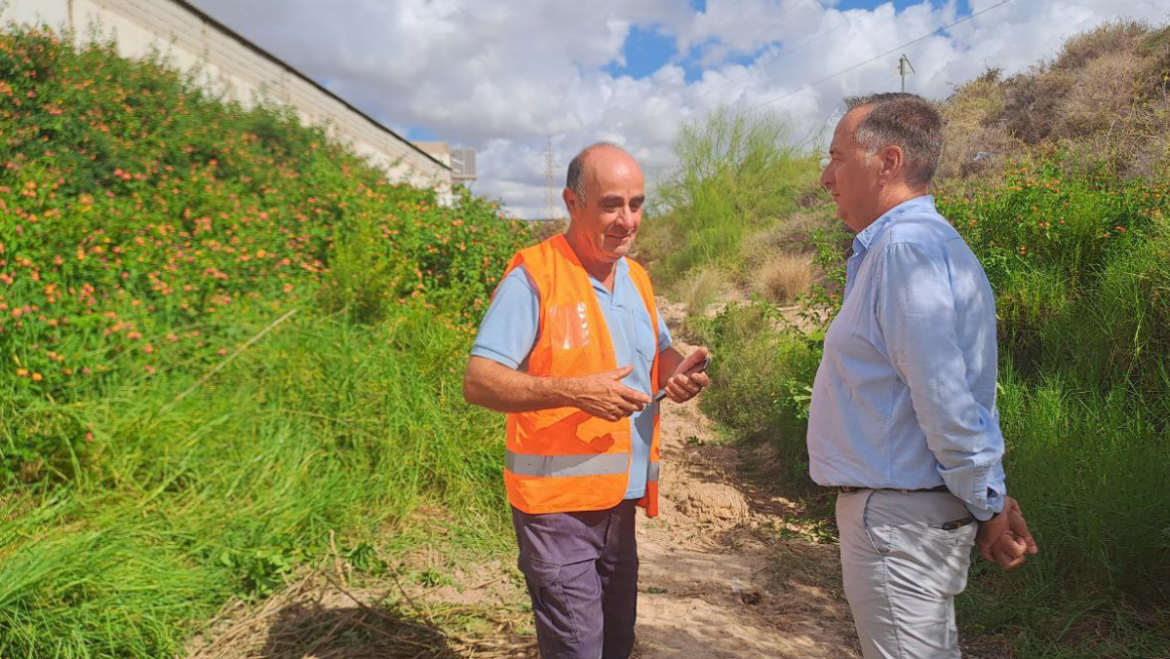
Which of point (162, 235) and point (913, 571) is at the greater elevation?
point (162, 235)

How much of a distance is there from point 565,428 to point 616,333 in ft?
1.03

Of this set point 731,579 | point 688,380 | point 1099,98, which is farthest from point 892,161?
point 1099,98

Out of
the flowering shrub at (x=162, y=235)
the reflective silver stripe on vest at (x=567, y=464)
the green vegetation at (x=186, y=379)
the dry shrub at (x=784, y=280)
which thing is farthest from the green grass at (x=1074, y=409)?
the dry shrub at (x=784, y=280)

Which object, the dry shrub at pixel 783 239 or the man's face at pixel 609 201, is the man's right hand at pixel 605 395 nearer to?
the man's face at pixel 609 201

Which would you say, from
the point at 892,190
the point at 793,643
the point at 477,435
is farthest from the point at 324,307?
the point at 892,190

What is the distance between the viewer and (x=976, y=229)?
17.6 ft

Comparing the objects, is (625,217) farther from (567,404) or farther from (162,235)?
(162,235)

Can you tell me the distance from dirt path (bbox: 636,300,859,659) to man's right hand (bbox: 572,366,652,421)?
1791mm

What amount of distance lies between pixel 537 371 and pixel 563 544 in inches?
18.0

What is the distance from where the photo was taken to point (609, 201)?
2.02 metres

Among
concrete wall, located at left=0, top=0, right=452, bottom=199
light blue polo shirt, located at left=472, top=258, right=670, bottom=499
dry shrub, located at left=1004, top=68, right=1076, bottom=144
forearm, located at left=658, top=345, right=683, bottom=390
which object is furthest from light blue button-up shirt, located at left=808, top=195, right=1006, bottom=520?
dry shrub, located at left=1004, top=68, right=1076, bottom=144

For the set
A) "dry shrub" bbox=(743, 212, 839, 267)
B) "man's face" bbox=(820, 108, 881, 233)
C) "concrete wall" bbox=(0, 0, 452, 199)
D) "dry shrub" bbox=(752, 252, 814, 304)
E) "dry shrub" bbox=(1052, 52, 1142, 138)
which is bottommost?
"man's face" bbox=(820, 108, 881, 233)

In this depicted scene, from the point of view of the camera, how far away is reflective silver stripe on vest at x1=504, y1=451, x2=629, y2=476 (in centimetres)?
200

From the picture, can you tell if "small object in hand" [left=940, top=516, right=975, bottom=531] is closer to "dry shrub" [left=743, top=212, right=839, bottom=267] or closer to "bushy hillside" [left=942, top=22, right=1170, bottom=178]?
"bushy hillside" [left=942, top=22, right=1170, bottom=178]
